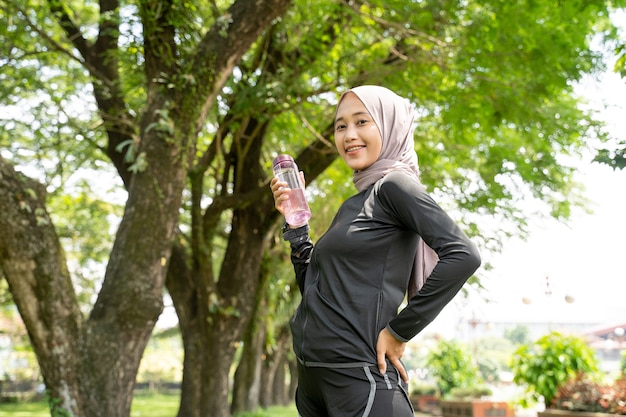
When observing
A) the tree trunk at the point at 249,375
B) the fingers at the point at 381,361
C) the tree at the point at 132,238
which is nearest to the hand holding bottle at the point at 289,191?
the fingers at the point at 381,361

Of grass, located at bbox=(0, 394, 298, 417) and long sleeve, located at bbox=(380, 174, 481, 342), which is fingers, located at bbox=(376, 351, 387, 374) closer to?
long sleeve, located at bbox=(380, 174, 481, 342)

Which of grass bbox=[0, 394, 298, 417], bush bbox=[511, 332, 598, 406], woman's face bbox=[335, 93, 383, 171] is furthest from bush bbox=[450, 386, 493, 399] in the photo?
woman's face bbox=[335, 93, 383, 171]

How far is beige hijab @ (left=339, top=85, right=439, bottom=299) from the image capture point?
206cm

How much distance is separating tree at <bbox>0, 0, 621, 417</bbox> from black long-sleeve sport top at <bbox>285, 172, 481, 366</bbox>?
3.46 m

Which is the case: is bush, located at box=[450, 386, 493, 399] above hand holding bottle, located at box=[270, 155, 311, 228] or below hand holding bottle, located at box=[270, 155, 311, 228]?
below

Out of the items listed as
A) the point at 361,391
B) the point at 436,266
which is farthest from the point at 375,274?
the point at 361,391

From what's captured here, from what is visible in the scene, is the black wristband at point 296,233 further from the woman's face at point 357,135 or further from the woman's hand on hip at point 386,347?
the woman's hand on hip at point 386,347

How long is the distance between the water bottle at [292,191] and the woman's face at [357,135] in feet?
0.76

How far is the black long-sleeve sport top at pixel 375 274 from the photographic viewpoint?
183 cm

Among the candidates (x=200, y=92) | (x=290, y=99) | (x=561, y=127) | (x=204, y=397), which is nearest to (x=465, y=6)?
(x=561, y=127)

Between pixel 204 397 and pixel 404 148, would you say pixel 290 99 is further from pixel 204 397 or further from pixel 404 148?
pixel 404 148

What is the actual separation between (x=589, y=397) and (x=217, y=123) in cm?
595

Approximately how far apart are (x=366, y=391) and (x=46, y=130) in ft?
30.0

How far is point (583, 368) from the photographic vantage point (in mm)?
8812
